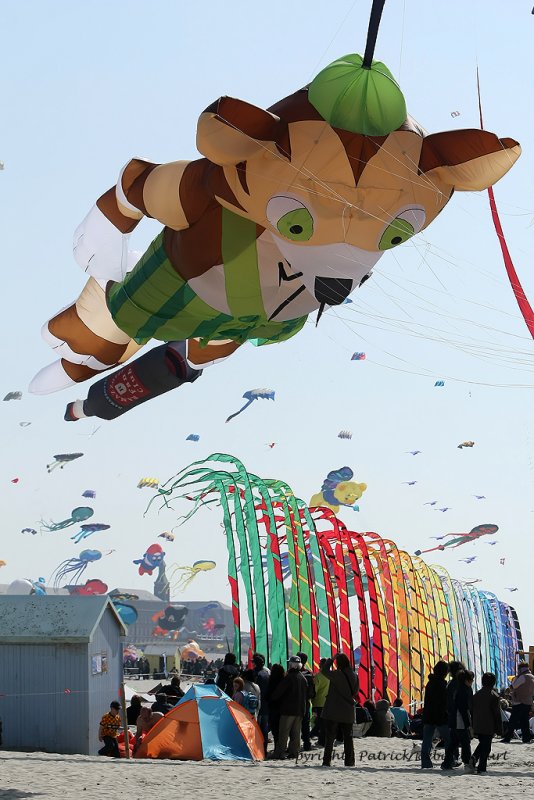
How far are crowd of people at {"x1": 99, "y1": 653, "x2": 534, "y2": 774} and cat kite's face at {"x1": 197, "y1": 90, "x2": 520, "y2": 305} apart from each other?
12.7ft

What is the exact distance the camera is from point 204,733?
12008 mm

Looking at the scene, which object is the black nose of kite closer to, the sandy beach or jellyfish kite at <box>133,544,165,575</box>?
the sandy beach

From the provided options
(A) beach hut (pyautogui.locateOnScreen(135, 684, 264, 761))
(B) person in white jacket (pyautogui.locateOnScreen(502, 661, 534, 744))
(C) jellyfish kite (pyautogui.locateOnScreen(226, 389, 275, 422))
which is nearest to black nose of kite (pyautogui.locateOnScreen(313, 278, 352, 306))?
(A) beach hut (pyautogui.locateOnScreen(135, 684, 264, 761))

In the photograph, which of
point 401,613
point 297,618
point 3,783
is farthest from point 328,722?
point 401,613

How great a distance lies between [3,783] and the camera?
30.1 ft

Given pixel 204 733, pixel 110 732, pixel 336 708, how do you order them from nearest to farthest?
pixel 336 708 → pixel 204 733 → pixel 110 732

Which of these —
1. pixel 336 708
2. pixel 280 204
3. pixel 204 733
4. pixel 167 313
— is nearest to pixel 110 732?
pixel 204 733

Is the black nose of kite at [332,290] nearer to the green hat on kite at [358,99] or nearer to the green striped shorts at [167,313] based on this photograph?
the green striped shorts at [167,313]

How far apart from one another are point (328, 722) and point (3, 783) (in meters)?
3.50

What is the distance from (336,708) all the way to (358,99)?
564 cm

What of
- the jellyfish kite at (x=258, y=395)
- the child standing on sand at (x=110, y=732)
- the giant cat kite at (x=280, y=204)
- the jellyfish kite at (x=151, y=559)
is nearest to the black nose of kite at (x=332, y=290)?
the giant cat kite at (x=280, y=204)

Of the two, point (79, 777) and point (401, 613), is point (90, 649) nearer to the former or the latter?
point (79, 777)

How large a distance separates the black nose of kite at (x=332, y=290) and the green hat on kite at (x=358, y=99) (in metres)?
1.37

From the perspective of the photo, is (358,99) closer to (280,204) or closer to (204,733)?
(280,204)
